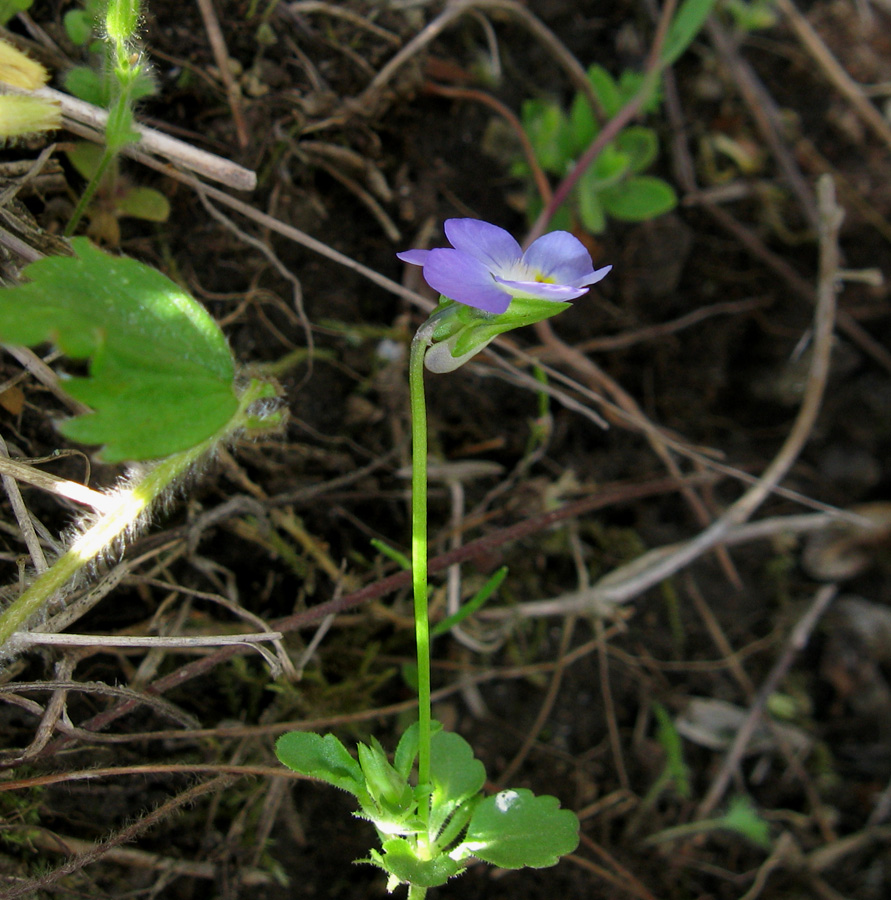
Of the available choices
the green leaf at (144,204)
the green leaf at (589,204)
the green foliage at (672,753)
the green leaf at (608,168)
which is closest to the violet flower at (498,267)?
the green leaf at (144,204)

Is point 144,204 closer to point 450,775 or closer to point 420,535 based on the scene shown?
point 420,535

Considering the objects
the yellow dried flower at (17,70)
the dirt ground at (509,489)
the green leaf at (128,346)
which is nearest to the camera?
the green leaf at (128,346)

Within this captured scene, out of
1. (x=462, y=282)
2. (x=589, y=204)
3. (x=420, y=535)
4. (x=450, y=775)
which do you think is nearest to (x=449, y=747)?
(x=450, y=775)

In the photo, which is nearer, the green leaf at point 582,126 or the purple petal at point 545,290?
the purple petal at point 545,290

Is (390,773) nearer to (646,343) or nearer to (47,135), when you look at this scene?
(47,135)

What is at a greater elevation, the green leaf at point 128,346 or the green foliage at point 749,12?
the green foliage at point 749,12

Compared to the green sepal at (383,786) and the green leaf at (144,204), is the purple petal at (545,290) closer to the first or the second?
the green sepal at (383,786)
